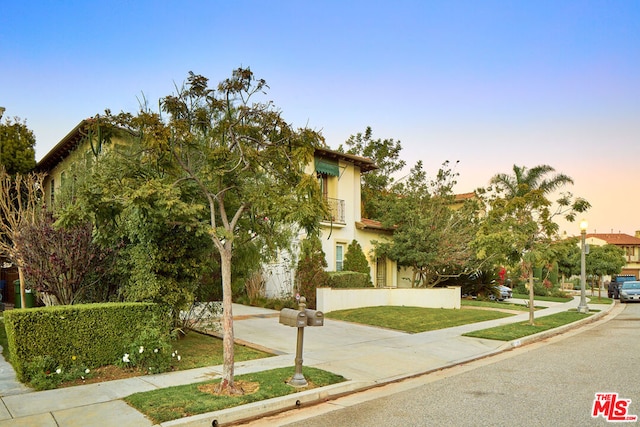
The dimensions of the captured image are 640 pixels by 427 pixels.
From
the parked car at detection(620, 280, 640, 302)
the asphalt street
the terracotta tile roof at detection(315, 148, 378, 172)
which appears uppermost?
the terracotta tile roof at detection(315, 148, 378, 172)

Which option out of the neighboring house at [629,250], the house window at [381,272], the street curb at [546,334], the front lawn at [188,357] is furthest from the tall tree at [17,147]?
the neighboring house at [629,250]

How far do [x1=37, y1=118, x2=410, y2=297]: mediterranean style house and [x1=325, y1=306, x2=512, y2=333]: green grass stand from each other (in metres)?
3.25

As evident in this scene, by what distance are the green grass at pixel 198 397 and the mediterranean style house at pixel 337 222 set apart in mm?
10442

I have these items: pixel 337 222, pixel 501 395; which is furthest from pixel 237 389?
pixel 337 222

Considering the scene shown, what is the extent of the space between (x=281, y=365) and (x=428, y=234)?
14522 millimetres

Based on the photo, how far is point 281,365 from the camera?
884 centimetres

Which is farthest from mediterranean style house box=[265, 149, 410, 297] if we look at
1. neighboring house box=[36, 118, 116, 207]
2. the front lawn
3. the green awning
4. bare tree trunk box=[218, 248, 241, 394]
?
bare tree trunk box=[218, 248, 241, 394]

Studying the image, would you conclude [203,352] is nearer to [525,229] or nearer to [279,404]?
[279,404]

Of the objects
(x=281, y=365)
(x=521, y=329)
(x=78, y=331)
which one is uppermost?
(x=78, y=331)

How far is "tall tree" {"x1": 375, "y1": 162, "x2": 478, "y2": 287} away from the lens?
2180 centimetres

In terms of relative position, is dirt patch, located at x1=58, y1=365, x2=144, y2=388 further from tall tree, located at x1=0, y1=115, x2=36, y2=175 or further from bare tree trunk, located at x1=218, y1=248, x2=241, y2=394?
tall tree, located at x1=0, y1=115, x2=36, y2=175

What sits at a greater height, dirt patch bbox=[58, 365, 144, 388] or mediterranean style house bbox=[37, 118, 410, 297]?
mediterranean style house bbox=[37, 118, 410, 297]

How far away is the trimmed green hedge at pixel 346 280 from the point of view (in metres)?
18.3

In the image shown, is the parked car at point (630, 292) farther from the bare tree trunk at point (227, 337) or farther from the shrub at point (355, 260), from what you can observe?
the bare tree trunk at point (227, 337)
